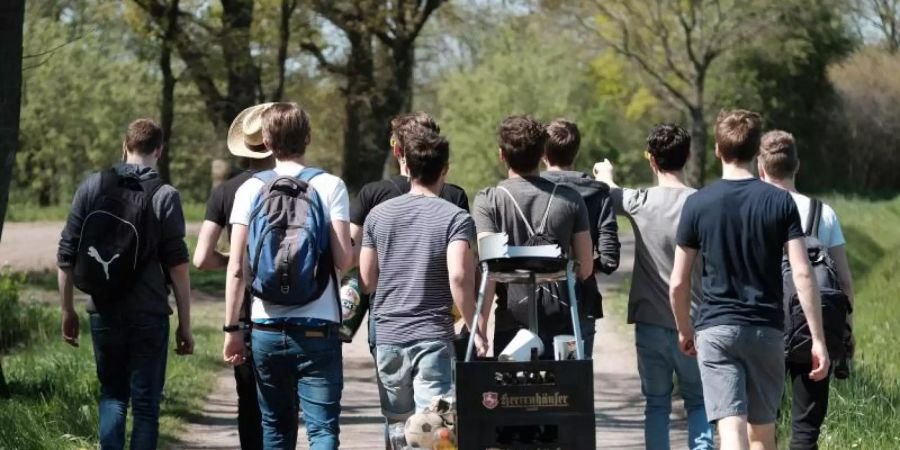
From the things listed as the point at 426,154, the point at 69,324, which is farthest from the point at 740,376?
the point at 69,324

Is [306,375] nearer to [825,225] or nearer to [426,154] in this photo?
[426,154]

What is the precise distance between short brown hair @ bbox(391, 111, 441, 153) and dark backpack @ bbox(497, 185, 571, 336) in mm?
453

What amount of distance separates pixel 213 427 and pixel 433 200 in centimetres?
428

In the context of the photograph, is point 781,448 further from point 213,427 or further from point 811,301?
point 213,427

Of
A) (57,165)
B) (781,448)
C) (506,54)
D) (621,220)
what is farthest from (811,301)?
(506,54)

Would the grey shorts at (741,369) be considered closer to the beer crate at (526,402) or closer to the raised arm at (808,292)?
the raised arm at (808,292)

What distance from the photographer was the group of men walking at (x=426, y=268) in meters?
6.25

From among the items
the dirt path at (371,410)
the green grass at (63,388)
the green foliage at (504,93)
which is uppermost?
the green foliage at (504,93)

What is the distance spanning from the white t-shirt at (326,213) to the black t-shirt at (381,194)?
3.80ft

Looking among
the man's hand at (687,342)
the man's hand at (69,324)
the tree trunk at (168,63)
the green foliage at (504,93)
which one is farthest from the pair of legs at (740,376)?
the green foliage at (504,93)

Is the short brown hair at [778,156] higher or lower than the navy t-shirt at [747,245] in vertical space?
higher

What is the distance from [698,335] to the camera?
6.38m

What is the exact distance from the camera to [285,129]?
6.38 meters

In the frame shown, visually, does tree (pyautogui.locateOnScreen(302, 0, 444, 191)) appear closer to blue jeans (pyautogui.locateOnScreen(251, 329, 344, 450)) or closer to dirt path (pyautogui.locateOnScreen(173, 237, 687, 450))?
dirt path (pyautogui.locateOnScreen(173, 237, 687, 450))
